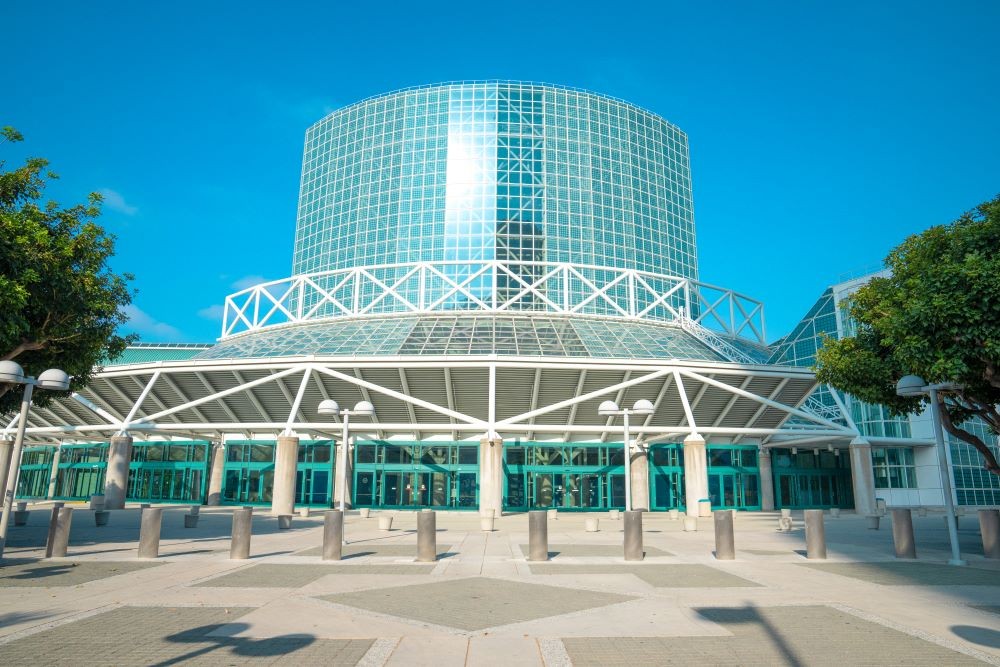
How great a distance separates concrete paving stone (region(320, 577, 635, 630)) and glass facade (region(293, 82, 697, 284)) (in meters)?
79.4

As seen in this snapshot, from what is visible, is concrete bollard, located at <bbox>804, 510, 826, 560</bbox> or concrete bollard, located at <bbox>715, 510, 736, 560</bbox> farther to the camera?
concrete bollard, located at <bbox>804, 510, 826, 560</bbox>

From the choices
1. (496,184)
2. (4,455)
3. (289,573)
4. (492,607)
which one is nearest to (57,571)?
(289,573)

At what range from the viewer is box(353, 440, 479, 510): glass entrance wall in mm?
46062

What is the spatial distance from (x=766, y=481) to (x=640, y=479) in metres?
10.3

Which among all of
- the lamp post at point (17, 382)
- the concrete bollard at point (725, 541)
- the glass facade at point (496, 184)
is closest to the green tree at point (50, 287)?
the lamp post at point (17, 382)

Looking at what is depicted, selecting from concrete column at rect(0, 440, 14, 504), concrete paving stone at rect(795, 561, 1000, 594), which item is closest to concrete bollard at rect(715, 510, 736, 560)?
concrete paving stone at rect(795, 561, 1000, 594)

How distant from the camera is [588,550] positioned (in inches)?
814

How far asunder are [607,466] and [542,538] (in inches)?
1182

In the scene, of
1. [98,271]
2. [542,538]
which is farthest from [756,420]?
[98,271]

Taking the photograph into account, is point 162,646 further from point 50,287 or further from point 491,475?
point 491,475

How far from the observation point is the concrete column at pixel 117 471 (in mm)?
41406

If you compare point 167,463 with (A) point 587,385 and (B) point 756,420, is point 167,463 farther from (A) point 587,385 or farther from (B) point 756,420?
(B) point 756,420

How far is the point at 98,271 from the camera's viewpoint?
21.8 m

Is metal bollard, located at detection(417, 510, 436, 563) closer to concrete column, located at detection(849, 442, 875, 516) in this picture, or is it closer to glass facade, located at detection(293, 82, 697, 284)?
concrete column, located at detection(849, 442, 875, 516)
